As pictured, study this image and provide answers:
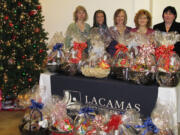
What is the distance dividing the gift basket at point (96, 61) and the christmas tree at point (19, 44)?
5.16 ft

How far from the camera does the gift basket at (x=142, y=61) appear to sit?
6.05 feet

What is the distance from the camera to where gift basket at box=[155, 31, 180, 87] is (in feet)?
5.81

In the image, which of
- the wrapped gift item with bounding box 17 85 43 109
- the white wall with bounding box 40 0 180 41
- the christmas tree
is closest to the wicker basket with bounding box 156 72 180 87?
the wrapped gift item with bounding box 17 85 43 109

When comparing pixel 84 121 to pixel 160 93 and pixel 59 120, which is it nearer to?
pixel 59 120

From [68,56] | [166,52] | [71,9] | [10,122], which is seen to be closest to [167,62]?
[166,52]

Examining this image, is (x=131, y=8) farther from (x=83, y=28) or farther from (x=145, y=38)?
(x=145, y=38)

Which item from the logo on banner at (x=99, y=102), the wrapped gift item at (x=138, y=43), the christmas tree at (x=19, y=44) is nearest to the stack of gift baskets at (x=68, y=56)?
the logo on banner at (x=99, y=102)

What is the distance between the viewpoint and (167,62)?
1.82m

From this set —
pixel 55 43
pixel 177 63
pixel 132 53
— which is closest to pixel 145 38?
pixel 132 53

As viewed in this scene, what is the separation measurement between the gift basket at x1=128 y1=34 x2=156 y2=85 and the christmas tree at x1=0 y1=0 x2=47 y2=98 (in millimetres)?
2021

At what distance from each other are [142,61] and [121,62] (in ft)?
0.67

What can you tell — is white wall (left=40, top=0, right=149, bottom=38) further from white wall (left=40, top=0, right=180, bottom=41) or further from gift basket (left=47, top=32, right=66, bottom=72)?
gift basket (left=47, top=32, right=66, bottom=72)

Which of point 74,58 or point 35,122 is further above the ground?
point 74,58

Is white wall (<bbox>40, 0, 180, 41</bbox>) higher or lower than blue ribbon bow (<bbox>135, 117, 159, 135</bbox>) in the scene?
higher
